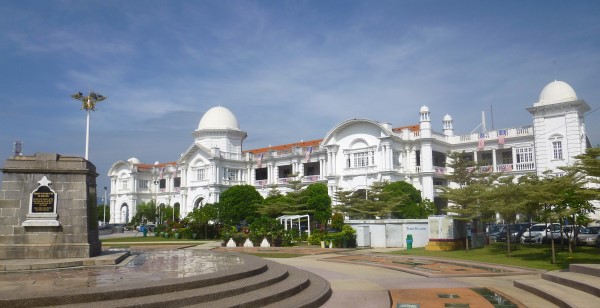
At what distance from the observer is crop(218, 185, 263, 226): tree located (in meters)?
47.3

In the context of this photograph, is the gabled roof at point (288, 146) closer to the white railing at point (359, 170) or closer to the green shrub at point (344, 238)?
the white railing at point (359, 170)

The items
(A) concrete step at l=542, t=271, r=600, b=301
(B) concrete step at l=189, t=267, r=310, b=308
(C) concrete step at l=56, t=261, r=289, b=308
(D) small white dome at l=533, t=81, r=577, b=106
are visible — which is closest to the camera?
(C) concrete step at l=56, t=261, r=289, b=308

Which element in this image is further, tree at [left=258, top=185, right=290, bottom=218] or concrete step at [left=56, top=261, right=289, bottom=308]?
tree at [left=258, top=185, right=290, bottom=218]

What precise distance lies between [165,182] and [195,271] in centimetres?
6300

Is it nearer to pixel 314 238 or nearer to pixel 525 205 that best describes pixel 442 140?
pixel 314 238

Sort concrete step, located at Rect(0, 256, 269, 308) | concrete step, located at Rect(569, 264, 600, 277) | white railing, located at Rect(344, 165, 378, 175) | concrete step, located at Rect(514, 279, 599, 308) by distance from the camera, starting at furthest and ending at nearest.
A: 1. white railing, located at Rect(344, 165, 378, 175)
2. concrete step, located at Rect(569, 264, 600, 277)
3. concrete step, located at Rect(514, 279, 599, 308)
4. concrete step, located at Rect(0, 256, 269, 308)

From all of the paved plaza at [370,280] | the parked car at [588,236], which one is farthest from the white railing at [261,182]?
the paved plaza at [370,280]

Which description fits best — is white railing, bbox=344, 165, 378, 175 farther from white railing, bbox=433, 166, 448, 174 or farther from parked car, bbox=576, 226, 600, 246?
parked car, bbox=576, 226, 600, 246

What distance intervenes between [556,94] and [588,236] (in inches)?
730

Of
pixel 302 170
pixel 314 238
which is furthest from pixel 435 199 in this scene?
pixel 314 238

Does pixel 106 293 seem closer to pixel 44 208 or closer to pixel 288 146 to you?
pixel 44 208

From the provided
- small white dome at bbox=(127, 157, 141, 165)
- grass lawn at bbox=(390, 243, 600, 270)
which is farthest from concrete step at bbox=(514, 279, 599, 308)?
small white dome at bbox=(127, 157, 141, 165)

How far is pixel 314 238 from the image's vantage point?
29.7 m

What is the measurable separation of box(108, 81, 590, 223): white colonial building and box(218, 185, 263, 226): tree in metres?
5.67
